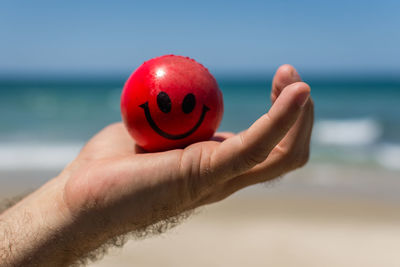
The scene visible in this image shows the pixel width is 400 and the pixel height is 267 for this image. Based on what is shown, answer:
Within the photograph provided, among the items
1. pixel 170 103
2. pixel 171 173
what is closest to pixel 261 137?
pixel 171 173

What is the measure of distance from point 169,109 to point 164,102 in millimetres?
50

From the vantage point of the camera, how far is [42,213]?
2.19 m

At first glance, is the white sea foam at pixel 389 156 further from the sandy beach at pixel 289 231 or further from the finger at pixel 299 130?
the finger at pixel 299 130

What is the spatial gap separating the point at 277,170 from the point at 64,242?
4.06 feet

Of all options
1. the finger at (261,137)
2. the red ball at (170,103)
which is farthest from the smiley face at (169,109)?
the finger at (261,137)

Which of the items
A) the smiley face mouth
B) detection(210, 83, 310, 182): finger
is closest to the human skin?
detection(210, 83, 310, 182): finger

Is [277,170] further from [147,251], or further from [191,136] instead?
[147,251]

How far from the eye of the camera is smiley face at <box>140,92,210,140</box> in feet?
7.92

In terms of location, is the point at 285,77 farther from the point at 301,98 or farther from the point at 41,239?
the point at 41,239

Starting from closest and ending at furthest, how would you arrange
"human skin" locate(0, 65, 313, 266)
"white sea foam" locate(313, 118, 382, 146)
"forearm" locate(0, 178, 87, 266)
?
"human skin" locate(0, 65, 313, 266) → "forearm" locate(0, 178, 87, 266) → "white sea foam" locate(313, 118, 382, 146)

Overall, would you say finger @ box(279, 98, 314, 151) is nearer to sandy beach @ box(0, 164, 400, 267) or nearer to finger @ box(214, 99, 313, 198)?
finger @ box(214, 99, 313, 198)

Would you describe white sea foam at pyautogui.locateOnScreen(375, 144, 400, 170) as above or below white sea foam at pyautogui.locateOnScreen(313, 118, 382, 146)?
below

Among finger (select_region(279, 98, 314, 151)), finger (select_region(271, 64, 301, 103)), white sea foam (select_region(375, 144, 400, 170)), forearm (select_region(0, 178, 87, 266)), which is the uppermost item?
finger (select_region(271, 64, 301, 103))

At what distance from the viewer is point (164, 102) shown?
241 centimetres
